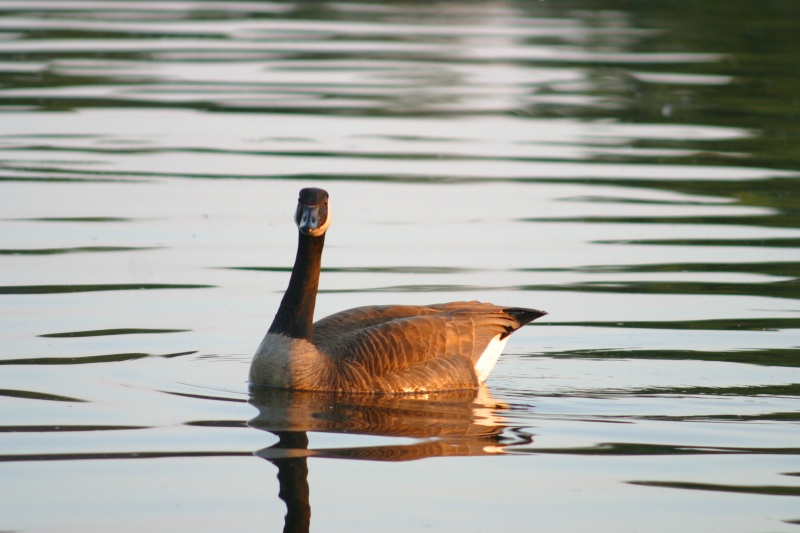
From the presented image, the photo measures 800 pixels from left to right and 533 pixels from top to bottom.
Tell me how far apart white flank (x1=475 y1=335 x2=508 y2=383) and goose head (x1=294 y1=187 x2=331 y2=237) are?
1.68 m

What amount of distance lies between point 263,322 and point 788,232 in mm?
7151

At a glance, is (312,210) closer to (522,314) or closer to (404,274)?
(522,314)

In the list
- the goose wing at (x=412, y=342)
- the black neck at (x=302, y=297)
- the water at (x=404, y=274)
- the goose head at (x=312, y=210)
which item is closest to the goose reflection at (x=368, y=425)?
the water at (x=404, y=274)

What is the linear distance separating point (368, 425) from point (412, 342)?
1428mm

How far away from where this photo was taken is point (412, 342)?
11.6 meters

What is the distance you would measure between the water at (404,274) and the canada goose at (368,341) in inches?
12.3

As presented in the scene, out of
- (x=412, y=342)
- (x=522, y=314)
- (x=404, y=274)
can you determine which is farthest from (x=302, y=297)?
(x=404, y=274)

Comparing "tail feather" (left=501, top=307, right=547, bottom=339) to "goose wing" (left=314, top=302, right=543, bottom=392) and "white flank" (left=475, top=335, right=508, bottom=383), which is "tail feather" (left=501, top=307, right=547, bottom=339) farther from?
"white flank" (left=475, top=335, right=508, bottom=383)

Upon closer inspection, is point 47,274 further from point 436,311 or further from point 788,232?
point 788,232

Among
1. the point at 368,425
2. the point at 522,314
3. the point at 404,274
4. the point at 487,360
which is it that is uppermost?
the point at 404,274

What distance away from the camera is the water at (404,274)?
8.83 metres

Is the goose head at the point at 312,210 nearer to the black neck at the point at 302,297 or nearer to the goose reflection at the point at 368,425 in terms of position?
the black neck at the point at 302,297

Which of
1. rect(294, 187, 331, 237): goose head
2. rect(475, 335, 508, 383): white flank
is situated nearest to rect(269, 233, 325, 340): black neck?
rect(294, 187, 331, 237): goose head

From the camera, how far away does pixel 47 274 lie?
48.6ft
